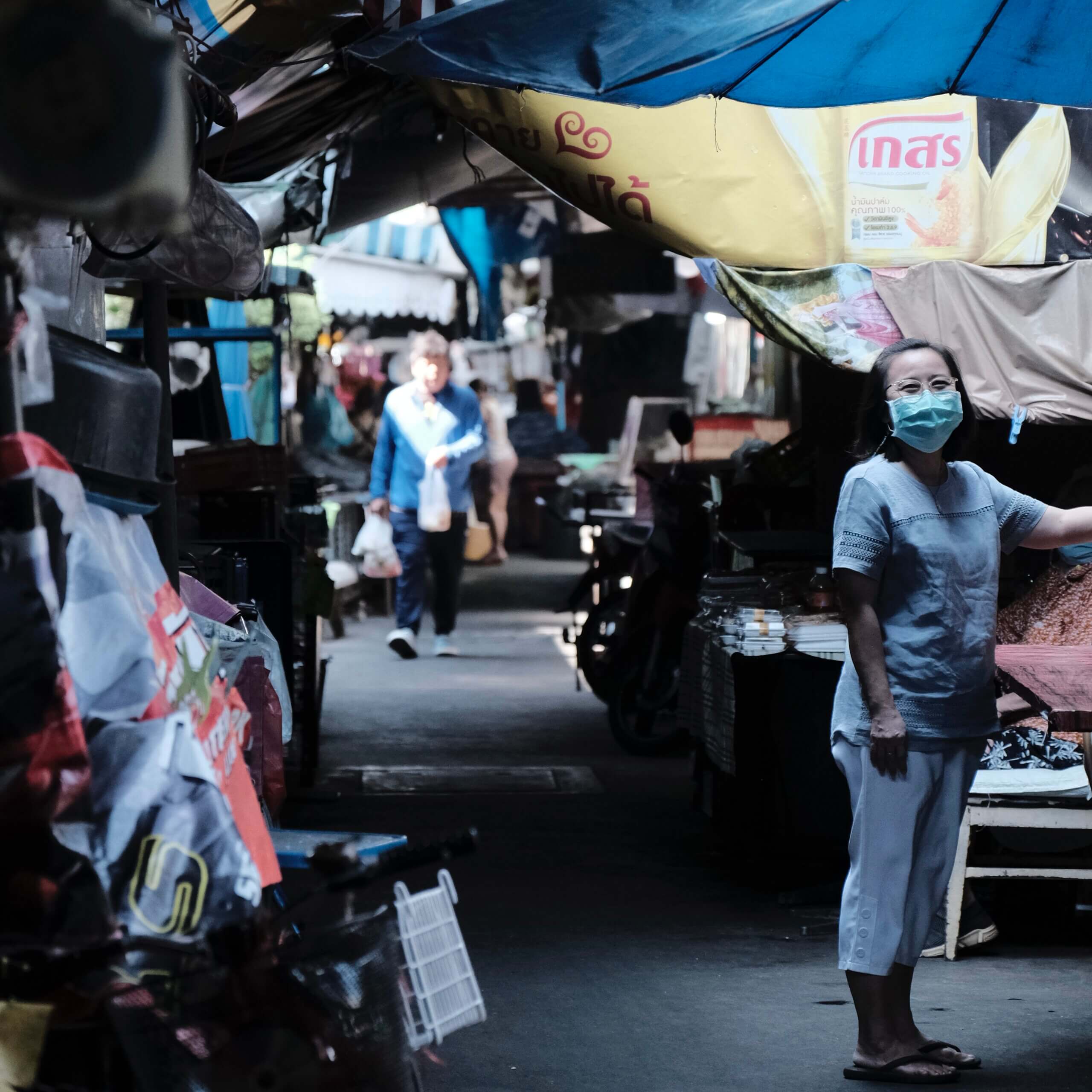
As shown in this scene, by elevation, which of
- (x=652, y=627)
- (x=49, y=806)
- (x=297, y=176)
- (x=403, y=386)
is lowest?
(x=652, y=627)

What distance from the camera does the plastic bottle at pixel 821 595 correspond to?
22.5 ft

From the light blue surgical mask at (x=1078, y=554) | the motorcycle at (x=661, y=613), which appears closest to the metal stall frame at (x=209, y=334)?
the motorcycle at (x=661, y=613)

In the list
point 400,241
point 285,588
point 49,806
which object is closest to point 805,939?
point 285,588

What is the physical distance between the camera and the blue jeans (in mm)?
13094

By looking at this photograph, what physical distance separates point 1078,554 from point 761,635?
4.36ft

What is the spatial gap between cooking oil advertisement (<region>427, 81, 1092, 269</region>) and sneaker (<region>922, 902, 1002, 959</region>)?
8.59 ft

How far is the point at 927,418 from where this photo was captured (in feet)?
14.9

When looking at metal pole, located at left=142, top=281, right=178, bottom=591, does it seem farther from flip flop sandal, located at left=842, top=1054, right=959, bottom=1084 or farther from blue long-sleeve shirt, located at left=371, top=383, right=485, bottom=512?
blue long-sleeve shirt, located at left=371, top=383, right=485, bottom=512

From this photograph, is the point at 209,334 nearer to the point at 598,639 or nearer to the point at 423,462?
the point at 598,639

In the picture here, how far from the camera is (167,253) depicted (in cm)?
500

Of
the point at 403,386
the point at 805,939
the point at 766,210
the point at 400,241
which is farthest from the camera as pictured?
the point at 400,241

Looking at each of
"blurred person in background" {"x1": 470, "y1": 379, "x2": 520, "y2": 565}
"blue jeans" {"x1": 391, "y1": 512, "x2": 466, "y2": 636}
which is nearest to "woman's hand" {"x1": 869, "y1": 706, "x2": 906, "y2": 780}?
"blue jeans" {"x1": 391, "y1": 512, "x2": 466, "y2": 636}

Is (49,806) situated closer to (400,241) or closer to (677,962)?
(677,962)

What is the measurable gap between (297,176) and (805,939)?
4.09m
